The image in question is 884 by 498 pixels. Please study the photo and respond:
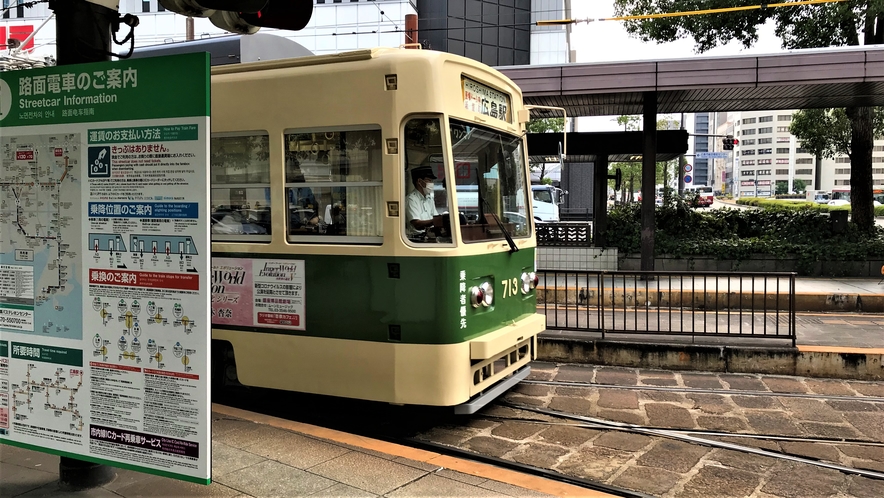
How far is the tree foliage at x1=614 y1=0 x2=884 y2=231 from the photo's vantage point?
1609 centimetres

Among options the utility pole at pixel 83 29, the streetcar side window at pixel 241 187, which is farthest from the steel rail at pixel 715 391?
the utility pole at pixel 83 29

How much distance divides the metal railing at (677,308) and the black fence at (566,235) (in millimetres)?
2113

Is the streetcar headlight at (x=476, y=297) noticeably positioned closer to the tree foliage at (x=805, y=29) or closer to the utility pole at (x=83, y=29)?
the utility pole at (x=83, y=29)

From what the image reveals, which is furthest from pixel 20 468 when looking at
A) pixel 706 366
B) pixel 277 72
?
pixel 706 366

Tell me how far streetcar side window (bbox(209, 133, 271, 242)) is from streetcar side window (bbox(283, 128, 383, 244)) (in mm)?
263

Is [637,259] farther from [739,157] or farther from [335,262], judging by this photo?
[739,157]

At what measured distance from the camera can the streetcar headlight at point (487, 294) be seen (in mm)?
5969

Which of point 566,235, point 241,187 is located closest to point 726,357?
point 241,187

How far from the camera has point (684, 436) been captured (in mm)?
5898

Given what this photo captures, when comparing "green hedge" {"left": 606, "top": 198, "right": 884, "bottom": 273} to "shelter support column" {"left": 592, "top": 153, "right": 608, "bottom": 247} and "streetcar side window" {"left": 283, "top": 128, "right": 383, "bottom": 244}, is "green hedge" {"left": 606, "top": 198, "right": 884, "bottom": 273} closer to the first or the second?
"shelter support column" {"left": 592, "top": 153, "right": 608, "bottom": 247}

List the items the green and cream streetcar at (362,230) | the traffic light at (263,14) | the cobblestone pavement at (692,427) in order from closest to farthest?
the traffic light at (263,14) < the cobblestone pavement at (692,427) < the green and cream streetcar at (362,230)

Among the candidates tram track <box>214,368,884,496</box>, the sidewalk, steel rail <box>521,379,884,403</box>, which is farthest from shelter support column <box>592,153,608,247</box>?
the sidewalk

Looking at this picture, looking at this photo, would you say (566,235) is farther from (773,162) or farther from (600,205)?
(773,162)

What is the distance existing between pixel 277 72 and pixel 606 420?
167 inches
